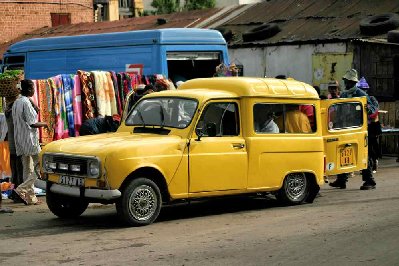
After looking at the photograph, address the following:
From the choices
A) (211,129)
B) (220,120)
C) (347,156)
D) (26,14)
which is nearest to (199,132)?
(211,129)

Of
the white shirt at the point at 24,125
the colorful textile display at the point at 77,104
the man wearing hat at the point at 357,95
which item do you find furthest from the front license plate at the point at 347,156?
the colorful textile display at the point at 77,104

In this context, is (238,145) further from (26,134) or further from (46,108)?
(46,108)

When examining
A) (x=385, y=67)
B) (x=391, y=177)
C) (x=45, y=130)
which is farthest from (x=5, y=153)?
(x=385, y=67)

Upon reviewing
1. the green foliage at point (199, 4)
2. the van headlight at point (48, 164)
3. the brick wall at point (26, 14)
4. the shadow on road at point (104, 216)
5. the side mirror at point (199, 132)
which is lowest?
the shadow on road at point (104, 216)

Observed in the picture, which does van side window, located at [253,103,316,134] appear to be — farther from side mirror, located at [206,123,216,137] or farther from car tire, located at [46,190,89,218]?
car tire, located at [46,190,89,218]

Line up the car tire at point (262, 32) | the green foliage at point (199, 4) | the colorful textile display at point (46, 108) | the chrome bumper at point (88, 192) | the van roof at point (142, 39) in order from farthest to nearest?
1. the green foliage at point (199, 4)
2. the car tire at point (262, 32)
3. the van roof at point (142, 39)
4. the colorful textile display at point (46, 108)
5. the chrome bumper at point (88, 192)

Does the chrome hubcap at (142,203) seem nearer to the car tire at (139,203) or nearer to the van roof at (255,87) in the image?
the car tire at (139,203)

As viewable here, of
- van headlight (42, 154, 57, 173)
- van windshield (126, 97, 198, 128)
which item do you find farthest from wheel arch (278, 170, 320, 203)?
van headlight (42, 154, 57, 173)

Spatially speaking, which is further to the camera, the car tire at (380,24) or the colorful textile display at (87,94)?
the car tire at (380,24)

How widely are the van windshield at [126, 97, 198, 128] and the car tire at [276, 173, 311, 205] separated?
1.90 meters

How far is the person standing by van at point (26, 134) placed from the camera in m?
13.0

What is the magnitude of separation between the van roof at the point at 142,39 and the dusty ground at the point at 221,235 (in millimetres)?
5229

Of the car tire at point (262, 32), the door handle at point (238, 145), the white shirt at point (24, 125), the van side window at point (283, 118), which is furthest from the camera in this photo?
the car tire at point (262, 32)

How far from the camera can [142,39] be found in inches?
693
